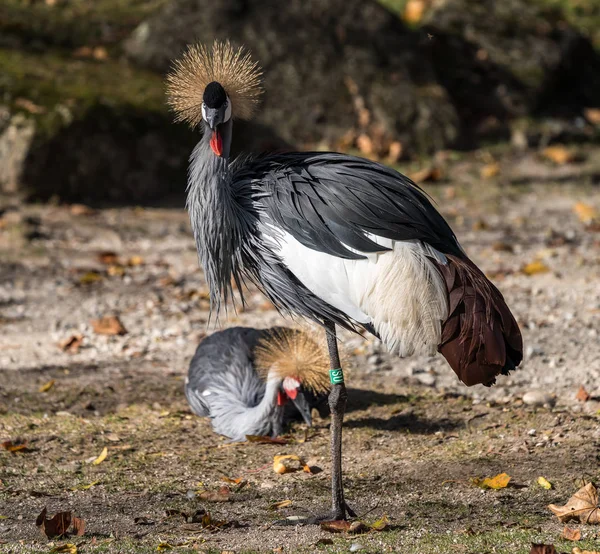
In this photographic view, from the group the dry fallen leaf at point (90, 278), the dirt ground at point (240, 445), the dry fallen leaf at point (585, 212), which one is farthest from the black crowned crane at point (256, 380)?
the dry fallen leaf at point (585, 212)

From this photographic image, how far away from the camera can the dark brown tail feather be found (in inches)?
136

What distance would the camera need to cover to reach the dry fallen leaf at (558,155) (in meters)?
9.65

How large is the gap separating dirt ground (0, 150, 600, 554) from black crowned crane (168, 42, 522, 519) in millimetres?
453

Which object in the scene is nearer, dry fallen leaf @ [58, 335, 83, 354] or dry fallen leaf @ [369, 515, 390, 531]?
dry fallen leaf @ [369, 515, 390, 531]

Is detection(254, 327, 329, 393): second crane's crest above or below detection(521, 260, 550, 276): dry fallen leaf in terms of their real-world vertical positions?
below

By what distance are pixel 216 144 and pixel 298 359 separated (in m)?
1.20

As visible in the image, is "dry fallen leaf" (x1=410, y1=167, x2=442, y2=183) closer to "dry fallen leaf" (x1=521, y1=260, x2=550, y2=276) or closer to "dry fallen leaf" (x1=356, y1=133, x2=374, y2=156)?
"dry fallen leaf" (x1=356, y1=133, x2=374, y2=156)

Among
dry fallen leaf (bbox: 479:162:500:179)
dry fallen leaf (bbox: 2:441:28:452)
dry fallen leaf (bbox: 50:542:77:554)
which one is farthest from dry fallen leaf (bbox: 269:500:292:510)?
dry fallen leaf (bbox: 479:162:500:179)

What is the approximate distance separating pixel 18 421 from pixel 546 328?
313 cm

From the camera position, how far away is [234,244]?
3936 millimetres

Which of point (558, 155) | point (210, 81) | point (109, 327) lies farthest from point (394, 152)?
point (210, 81)

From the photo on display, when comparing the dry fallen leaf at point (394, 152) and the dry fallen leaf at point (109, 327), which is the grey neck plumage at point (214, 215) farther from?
the dry fallen leaf at point (394, 152)

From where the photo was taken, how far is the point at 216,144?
154 inches

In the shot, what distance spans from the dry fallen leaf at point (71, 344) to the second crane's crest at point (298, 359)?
161cm
